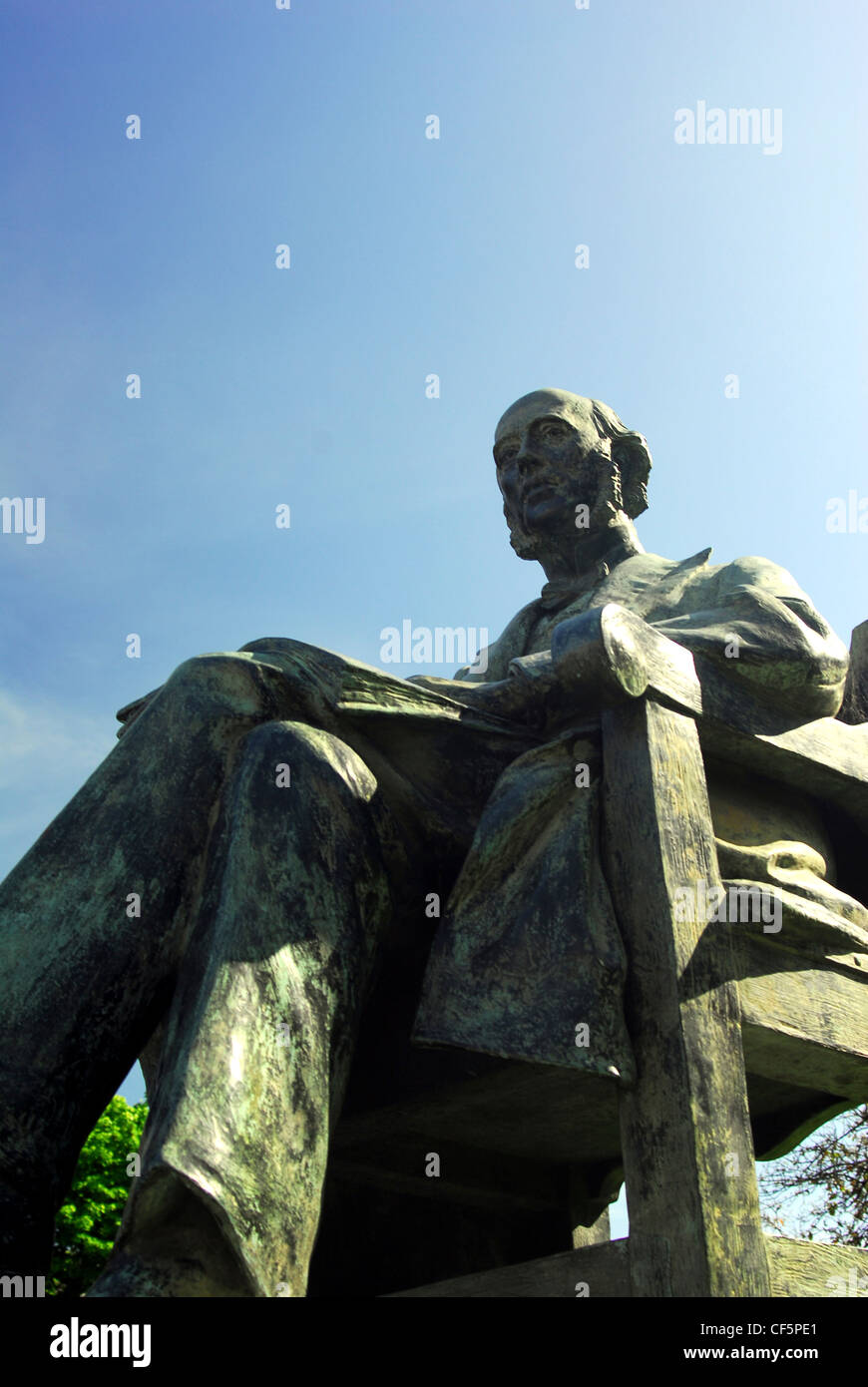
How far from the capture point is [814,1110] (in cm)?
408

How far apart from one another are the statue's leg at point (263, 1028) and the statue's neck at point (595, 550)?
5.76 feet

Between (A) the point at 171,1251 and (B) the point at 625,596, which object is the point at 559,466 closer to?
(B) the point at 625,596

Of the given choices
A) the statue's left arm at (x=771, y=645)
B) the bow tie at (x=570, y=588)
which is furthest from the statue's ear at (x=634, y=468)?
the statue's left arm at (x=771, y=645)

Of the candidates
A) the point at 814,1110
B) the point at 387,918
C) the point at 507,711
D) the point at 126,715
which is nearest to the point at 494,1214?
the point at 814,1110

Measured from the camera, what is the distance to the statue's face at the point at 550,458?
4781mm

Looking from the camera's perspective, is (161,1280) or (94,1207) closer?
(161,1280)

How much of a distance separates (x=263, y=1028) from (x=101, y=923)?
1.82 feet

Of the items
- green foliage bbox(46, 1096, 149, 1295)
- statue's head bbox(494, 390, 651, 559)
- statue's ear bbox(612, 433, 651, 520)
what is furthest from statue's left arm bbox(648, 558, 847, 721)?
green foliage bbox(46, 1096, 149, 1295)

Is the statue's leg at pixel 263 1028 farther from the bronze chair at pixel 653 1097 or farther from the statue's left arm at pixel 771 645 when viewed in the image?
the statue's left arm at pixel 771 645

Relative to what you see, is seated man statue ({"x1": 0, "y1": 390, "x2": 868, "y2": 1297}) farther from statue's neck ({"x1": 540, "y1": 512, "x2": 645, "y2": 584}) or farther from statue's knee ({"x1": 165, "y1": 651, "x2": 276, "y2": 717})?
statue's neck ({"x1": 540, "y1": 512, "x2": 645, "y2": 584})

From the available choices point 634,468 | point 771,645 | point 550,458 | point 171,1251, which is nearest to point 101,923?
point 171,1251

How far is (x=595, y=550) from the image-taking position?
496cm
